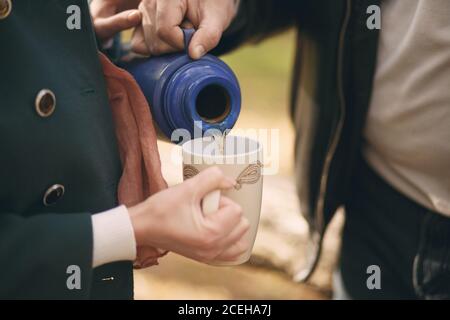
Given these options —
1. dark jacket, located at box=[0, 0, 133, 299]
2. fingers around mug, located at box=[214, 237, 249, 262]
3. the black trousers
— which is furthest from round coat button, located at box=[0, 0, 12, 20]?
the black trousers

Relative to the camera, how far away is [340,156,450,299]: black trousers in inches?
51.5

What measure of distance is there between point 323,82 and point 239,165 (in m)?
0.64

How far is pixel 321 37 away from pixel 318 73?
97 mm

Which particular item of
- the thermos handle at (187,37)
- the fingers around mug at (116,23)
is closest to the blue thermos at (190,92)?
the thermos handle at (187,37)

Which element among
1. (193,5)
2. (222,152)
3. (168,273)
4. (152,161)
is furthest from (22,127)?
(168,273)

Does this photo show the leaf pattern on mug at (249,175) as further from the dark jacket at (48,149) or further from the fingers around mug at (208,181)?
the dark jacket at (48,149)

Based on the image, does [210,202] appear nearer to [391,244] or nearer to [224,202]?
[224,202]

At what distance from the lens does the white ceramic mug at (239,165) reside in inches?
36.0

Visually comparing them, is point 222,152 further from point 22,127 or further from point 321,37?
point 321,37

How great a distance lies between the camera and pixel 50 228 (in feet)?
2.59

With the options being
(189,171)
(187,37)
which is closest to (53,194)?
(189,171)

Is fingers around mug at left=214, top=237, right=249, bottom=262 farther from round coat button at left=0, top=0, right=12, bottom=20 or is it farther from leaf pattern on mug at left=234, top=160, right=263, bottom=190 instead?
round coat button at left=0, top=0, right=12, bottom=20

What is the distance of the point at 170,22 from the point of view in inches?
41.1

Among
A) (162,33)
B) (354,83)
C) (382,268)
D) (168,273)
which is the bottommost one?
(168,273)
